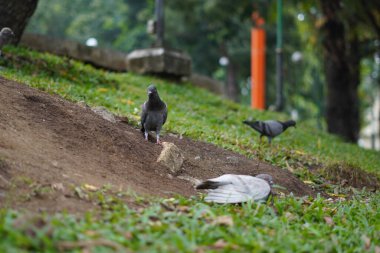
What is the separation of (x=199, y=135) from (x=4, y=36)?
307 centimetres

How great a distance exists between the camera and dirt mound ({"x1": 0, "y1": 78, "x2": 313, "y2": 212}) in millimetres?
4094

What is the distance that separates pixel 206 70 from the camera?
2867 cm

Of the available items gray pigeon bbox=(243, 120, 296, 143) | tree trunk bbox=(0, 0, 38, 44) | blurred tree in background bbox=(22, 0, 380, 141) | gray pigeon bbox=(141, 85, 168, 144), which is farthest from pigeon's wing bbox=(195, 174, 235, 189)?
blurred tree in background bbox=(22, 0, 380, 141)

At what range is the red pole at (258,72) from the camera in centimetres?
1978

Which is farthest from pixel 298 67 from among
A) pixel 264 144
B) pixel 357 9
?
pixel 264 144

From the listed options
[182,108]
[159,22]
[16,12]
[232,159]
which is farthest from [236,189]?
[159,22]

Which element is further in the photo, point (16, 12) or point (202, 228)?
point (16, 12)

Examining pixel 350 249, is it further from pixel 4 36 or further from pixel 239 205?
pixel 4 36

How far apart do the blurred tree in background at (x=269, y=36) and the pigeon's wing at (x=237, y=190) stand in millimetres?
10721

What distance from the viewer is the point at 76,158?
5.02 m

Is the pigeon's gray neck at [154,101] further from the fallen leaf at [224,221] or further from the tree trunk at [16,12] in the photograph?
the tree trunk at [16,12]

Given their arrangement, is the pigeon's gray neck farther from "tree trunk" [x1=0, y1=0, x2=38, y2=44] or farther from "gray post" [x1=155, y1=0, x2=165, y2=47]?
"gray post" [x1=155, y1=0, x2=165, y2=47]

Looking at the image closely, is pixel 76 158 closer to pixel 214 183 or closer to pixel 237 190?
pixel 214 183

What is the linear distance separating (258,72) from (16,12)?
11589 millimetres
